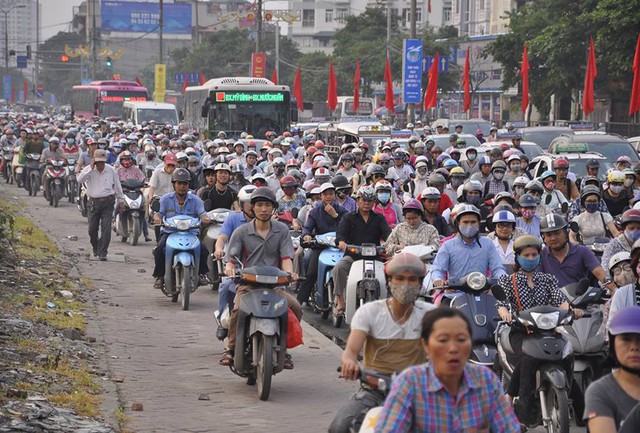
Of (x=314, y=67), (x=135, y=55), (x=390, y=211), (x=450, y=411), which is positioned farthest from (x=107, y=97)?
(x=135, y=55)

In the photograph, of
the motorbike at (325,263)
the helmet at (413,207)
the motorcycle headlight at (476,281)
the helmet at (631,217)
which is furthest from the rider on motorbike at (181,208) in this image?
the motorcycle headlight at (476,281)

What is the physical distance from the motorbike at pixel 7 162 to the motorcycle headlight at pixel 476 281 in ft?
110

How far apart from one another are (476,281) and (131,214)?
46.0 ft

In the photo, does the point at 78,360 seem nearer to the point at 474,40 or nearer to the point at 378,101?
the point at 474,40

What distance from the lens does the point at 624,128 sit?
4856cm

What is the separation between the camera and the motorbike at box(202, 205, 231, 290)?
1716cm

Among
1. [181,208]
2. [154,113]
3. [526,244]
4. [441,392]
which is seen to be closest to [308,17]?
[154,113]

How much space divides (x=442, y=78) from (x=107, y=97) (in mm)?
16850

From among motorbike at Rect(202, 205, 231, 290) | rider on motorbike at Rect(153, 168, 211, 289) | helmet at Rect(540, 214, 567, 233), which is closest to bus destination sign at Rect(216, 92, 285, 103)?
motorbike at Rect(202, 205, 231, 290)

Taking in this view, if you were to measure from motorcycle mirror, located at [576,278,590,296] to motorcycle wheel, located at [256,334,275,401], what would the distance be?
92.9 inches

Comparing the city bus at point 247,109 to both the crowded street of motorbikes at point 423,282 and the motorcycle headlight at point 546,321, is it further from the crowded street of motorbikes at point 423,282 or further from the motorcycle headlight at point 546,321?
the motorcycle headlight at point 546,321

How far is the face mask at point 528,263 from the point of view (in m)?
9.83

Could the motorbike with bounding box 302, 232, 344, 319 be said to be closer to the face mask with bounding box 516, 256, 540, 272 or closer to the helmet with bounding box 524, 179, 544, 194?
the helmet with bounding box 524, 179, 544, 194

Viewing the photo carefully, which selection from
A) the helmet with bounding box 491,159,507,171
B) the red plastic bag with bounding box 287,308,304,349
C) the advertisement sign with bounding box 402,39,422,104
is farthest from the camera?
the advertisement sign with bounding box 402,39,422,104
